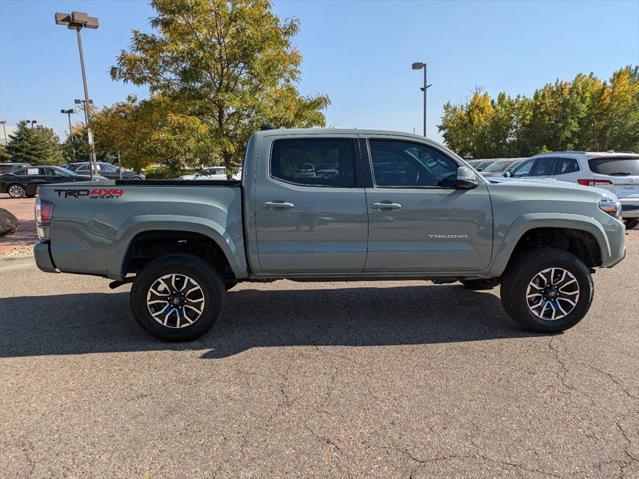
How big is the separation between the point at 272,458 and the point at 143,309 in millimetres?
2110

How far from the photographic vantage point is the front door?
13.4 ft

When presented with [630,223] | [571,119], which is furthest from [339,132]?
[571,119]

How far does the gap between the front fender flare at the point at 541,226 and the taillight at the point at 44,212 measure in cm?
407

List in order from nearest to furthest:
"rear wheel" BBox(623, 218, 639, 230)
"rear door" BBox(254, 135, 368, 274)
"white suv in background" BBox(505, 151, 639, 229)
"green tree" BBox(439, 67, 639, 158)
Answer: "rear door" BBox(254, 135, 368, 274)
"white suv in background" BBox(505, 151, 639, 229)
"rear wheel" BBox(623, 218, 639, 230)
"green tree" BBox(439, 67, 639, 158)

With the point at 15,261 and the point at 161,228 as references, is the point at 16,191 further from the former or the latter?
the point at 161,228

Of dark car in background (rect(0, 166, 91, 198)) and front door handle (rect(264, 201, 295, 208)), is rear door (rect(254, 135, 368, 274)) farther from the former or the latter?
dark car in background (rect(0, 166, 91, 198))

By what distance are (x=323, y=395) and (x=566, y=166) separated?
8614 mm

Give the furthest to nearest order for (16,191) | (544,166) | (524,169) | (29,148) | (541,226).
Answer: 1. (29,148)
2. (16,191)
3. (524,169)
4. (544,166)
5. (541,226)

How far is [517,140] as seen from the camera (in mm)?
32594

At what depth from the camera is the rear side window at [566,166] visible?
30.6 ft

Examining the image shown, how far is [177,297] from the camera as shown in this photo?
410cm

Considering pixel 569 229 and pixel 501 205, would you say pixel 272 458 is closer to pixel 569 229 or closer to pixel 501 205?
pixel 501 205

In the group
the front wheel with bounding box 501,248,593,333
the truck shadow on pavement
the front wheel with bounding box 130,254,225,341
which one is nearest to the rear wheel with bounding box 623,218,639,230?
the truck shadow on pavement

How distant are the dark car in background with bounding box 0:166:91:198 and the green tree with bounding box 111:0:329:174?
15.9 metres
